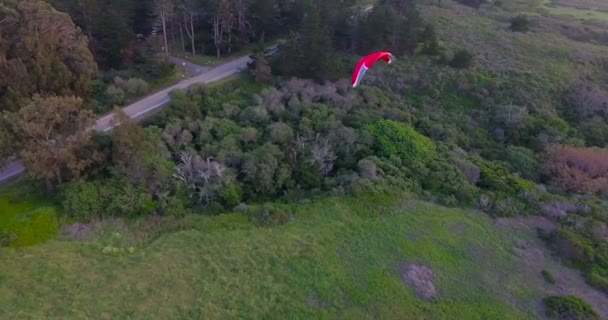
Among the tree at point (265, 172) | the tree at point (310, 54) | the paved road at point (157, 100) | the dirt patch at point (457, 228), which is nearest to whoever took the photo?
A: the dirt patch at point (457, 228)

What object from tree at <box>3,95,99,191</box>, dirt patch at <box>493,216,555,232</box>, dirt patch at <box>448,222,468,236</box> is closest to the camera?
tree at <box>3,95,99,191</box>

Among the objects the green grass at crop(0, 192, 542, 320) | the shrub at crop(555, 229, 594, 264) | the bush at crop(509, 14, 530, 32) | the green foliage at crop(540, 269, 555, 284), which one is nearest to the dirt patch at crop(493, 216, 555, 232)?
the green grass at crop(0, 192, 542, 320)

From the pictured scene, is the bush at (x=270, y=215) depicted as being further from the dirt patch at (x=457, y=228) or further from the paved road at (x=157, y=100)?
the paved road at (x=157, y=100)

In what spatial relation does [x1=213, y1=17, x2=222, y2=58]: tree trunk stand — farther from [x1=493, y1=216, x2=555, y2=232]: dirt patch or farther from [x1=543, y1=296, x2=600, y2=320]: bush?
[x1=543, y1=296, x2=600, y2=320]: bush

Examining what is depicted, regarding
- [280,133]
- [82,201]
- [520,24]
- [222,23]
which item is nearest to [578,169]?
[280,133]

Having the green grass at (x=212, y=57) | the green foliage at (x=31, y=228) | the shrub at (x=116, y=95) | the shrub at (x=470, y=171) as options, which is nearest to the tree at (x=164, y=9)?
the green grass at (x=212, y=57)

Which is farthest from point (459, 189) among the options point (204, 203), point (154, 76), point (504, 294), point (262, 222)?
point (154, 76)
